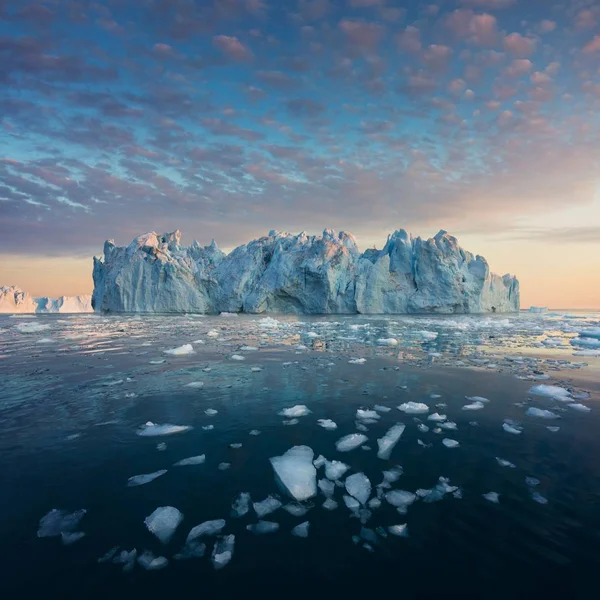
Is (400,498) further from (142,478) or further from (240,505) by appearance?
(142,478)

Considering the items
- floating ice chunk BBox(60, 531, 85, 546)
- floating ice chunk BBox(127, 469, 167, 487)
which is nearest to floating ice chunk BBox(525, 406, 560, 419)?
floating ice chunk BBox(127, 469, 167, 487)

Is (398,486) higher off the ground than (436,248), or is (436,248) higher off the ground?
(436,248)

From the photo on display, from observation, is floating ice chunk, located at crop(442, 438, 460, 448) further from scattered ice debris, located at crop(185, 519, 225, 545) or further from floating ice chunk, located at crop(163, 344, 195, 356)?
floating ice chunk, located at crop(163, 344, 195, 356)

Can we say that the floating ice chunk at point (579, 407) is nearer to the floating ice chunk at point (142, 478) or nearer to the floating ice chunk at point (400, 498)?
the floating ice chunk at point (400, 498)

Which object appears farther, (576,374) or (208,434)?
(576,374)

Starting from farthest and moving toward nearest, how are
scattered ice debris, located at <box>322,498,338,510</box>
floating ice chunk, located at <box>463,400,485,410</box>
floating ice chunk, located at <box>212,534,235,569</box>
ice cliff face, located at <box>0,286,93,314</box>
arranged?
1. ice cliff face, located at <box>0,286,93,314</box>
2. floating ice chunk, located at <box>463,400,485,410</box>
3. scattered ice debris, located at <box>322,498,338,510</box>
4. floating ice chunk, located at <box>212,534,235,569</box>

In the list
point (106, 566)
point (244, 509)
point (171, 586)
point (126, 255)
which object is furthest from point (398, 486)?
point (126, 255)

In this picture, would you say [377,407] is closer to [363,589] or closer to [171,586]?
[363,589]

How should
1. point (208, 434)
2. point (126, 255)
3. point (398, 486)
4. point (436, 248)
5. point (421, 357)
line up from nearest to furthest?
point (398, 486) → point (208, 434) → point (421, 357) → point (436, 248) → point (126, 255)
